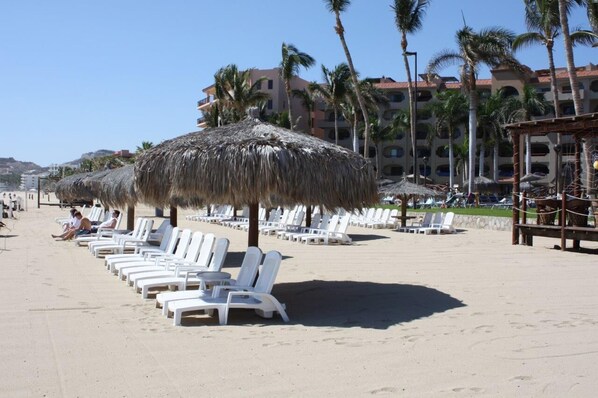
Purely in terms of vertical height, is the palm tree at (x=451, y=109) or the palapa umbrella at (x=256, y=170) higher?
the palm tree at (x=451, y=109)

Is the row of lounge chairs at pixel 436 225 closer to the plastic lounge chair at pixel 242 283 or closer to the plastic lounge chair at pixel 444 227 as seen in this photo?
the plastic lounge chair at pixel 444 227

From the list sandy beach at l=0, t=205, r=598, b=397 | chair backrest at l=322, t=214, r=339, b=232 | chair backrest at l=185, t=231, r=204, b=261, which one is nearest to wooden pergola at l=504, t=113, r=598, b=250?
chair backrest at l=322, t=214, r=339, b=232

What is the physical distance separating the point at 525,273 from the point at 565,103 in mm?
55484

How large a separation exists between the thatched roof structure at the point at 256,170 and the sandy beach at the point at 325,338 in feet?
5.20

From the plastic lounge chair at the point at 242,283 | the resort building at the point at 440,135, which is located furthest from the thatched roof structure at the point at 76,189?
the resort building at the point at 440,135

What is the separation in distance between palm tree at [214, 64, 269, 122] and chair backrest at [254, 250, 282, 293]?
4131cm

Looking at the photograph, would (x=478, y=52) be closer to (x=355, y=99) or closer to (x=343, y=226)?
(x=355, y=99)

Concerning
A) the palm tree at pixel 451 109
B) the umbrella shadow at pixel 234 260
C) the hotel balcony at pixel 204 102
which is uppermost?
the hotel balcony at pixel 204 102

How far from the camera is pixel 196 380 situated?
541cm

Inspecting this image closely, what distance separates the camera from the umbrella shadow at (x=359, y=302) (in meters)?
8.14

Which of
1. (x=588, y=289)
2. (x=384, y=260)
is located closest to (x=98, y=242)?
(x=384, y=260)

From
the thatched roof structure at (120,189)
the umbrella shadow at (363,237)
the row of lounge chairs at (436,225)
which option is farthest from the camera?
the row of lounge chairs at (436,225)

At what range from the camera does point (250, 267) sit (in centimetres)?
858

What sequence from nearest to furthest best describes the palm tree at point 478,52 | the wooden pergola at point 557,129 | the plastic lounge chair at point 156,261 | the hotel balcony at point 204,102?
the plastic lounge chair at point 156,261, the wooden pergola at point 557,129, the palm tree at point 478,52, the hotel balcony at point 204,102
